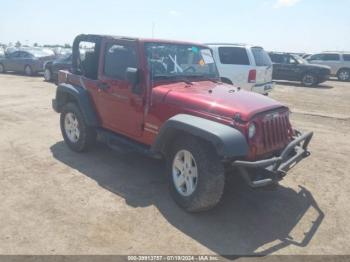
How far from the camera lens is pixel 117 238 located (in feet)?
12.0

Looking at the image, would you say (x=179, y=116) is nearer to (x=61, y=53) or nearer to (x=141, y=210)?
(x=141, y=210)

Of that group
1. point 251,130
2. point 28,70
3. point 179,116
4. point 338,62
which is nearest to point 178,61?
point 179,116

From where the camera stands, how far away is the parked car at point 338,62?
886 inches

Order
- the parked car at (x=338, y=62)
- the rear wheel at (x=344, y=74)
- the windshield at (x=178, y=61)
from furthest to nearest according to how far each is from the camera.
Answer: the rear wheel at (x=344, y=74)
the parked car at (x=338, y=62)
the windshield at (x=178, y=61)

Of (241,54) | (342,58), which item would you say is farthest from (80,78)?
(342,58)

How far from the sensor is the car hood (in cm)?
407

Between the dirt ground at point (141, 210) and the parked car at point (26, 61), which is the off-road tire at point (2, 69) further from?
the dirt ground at point (141, 210)

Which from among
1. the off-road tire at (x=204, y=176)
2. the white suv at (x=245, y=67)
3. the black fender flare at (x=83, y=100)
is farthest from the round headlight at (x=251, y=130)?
the white suv at (x=245, y=67)

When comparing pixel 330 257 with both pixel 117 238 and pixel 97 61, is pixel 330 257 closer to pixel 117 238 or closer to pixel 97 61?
pixel 117 238

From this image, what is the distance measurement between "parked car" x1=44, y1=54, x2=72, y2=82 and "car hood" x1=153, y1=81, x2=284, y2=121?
12.3 metres

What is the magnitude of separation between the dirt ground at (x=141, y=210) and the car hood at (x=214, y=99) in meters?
1.11

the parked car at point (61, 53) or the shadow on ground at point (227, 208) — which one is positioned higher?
the parked car at point (61, 53)

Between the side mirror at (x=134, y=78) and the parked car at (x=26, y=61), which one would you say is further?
the parked car at (x=26, y=61)

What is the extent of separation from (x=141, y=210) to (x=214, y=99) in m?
1.60
